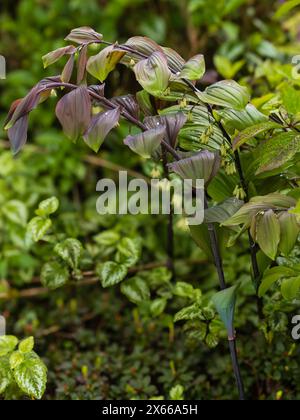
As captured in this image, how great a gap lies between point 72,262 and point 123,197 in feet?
1.08

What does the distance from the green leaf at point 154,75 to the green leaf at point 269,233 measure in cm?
25

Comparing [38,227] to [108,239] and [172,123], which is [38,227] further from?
[172,123]

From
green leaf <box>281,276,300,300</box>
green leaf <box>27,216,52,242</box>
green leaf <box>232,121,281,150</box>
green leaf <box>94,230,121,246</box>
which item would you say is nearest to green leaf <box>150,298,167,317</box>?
green leaf <box>94,230,121,246</box>

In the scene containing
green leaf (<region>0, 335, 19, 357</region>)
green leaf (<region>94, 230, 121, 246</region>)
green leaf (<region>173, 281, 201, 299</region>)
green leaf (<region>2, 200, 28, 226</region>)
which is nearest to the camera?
green leaf (<region>0, 335, 19, 357</region>)

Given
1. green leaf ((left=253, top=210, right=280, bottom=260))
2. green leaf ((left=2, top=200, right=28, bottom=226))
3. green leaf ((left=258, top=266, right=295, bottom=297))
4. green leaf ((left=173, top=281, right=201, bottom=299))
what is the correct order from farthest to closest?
green leaf ((left=2, top=200, right=28, bottom=226))
green leaf ((left=173, top=281, right=201, bottom=299))
green leaf ((left=258, top=266, right=295, bottom=297))
green leaf ((left=253, top=210, right=280, bottom=260))

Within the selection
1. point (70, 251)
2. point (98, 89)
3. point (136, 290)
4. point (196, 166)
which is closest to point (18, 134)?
point (98, 89)

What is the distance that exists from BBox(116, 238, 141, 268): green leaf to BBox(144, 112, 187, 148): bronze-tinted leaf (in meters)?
0.39

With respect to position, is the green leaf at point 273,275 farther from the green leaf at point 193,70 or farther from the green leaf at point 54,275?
the green leaf at point 54,275

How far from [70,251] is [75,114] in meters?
0.44

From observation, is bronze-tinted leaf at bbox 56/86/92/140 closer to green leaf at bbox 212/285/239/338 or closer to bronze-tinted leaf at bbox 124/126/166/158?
bronze-tinted leaf at bbox 124/126/166/158

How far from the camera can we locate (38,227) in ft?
4.31

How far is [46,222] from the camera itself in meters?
1.31

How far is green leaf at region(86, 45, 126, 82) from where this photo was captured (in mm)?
953

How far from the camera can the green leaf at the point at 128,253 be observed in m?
1.33
